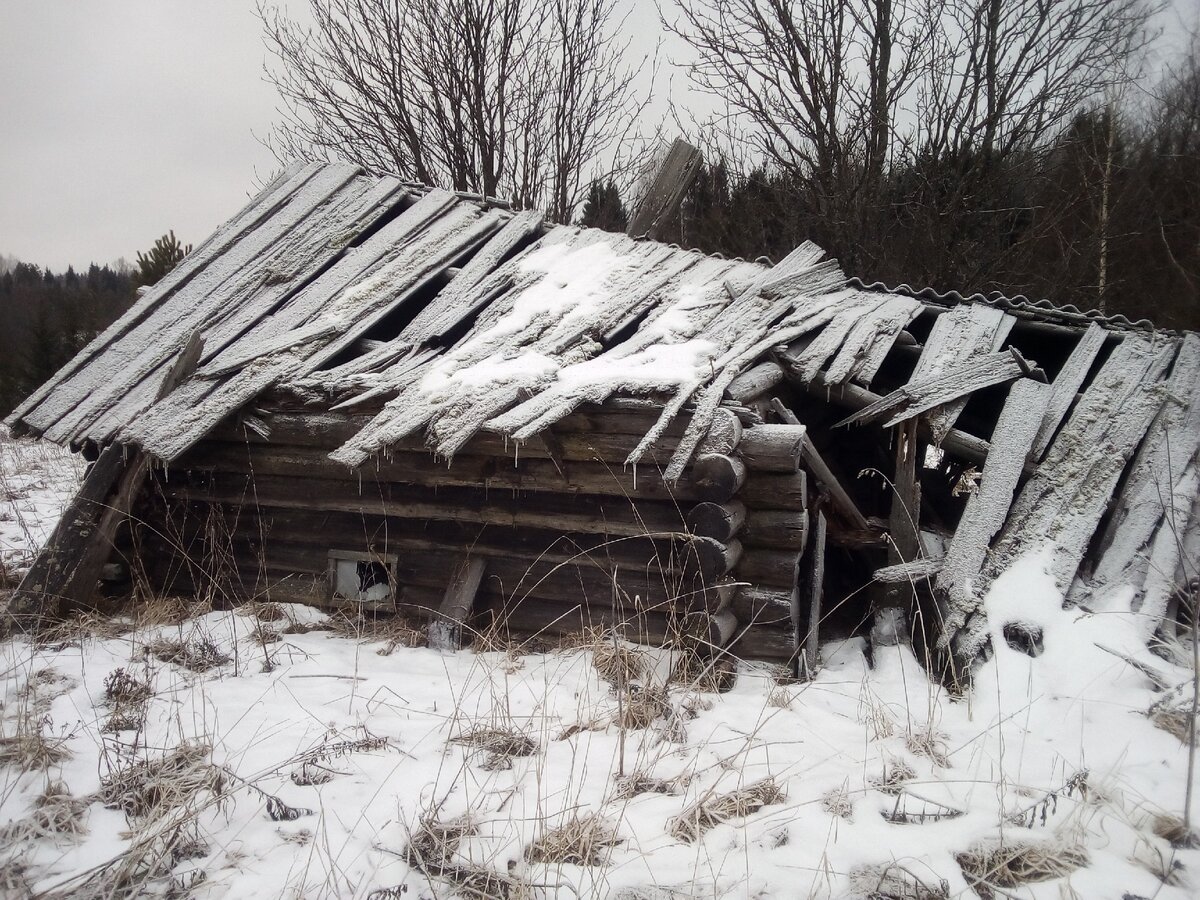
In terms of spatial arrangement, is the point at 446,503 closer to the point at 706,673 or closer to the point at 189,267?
the point at 706,673

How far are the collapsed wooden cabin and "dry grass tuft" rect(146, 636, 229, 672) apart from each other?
1023mm

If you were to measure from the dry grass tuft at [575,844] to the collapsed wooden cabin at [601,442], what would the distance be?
166 centimetres

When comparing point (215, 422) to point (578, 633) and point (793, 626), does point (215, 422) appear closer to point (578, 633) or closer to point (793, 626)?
point (578, 633)

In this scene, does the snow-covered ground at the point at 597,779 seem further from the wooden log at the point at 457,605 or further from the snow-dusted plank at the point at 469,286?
the snow-dusted plank at the point at 469,286

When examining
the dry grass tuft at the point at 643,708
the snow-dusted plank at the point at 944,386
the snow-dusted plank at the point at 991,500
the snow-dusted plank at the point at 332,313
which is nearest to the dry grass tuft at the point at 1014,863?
the dry grass tuft at the point at 643,708

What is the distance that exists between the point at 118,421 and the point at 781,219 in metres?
11.2

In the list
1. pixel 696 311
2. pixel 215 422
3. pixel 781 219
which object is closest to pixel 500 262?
pixel 696 311

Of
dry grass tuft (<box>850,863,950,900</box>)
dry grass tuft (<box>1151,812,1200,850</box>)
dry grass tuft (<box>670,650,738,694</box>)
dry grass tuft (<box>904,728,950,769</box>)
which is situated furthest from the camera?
dry grass tuft (<box>670,650,738,694</box>)

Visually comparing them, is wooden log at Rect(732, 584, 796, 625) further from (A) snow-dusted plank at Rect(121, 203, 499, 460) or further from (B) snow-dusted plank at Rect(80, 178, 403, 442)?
(B) snow-dusted plank at Rect(80, 178, 403, 442)

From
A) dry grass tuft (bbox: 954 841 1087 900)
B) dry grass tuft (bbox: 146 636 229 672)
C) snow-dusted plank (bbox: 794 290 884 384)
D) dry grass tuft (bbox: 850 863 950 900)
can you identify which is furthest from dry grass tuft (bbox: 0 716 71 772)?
snow-dusted plank (bbox: 794 290 884 384)

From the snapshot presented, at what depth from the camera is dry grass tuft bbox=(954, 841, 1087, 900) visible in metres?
2.44

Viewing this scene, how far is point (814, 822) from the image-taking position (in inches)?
109

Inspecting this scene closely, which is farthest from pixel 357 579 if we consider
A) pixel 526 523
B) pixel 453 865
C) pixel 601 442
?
pixel 453 865

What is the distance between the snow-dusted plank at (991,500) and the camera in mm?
4285
